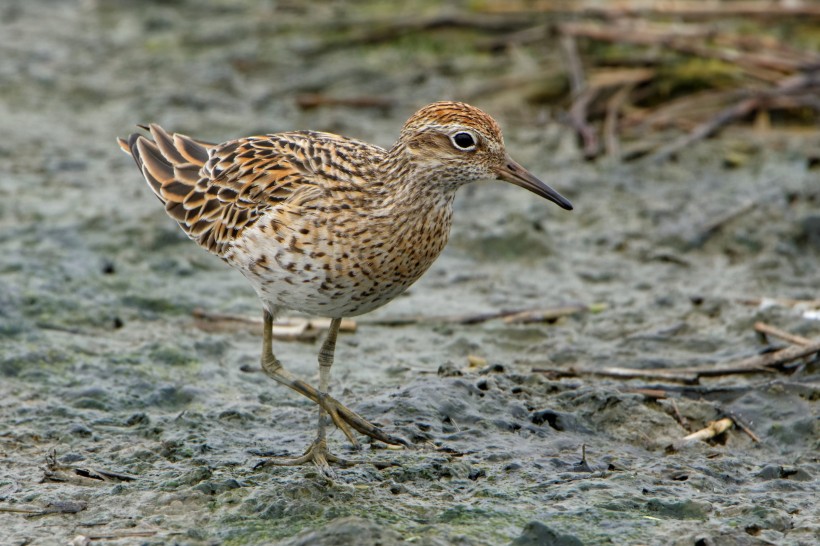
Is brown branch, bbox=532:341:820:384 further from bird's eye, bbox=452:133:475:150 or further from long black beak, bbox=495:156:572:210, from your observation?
bird's eye, bbox=452:133:475:150

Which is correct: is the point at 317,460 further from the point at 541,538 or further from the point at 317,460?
the point at 541,538

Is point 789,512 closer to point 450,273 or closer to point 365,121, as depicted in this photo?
point 450,273

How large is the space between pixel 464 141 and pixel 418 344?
2.47 m

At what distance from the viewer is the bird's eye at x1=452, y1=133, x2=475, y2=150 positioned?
21.2 feet

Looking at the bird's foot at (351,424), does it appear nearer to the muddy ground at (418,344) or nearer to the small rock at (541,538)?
the muddy ground at (418,344)

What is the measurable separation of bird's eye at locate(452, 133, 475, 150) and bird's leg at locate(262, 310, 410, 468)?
1.25m

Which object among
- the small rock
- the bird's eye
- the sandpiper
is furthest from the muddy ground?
the bird's eye

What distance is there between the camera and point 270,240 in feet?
21.5

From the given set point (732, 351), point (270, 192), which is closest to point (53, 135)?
point (270, 192)

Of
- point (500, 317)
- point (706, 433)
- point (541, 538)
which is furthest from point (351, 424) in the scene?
point (500, 317)

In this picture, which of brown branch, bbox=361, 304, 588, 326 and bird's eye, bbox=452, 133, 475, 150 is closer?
bird's eye, bbox=452, 133, 475, 150

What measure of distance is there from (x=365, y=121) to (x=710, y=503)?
7304 millimetres

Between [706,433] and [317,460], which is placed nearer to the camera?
[317,460]

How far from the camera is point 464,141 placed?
6.46 metres
